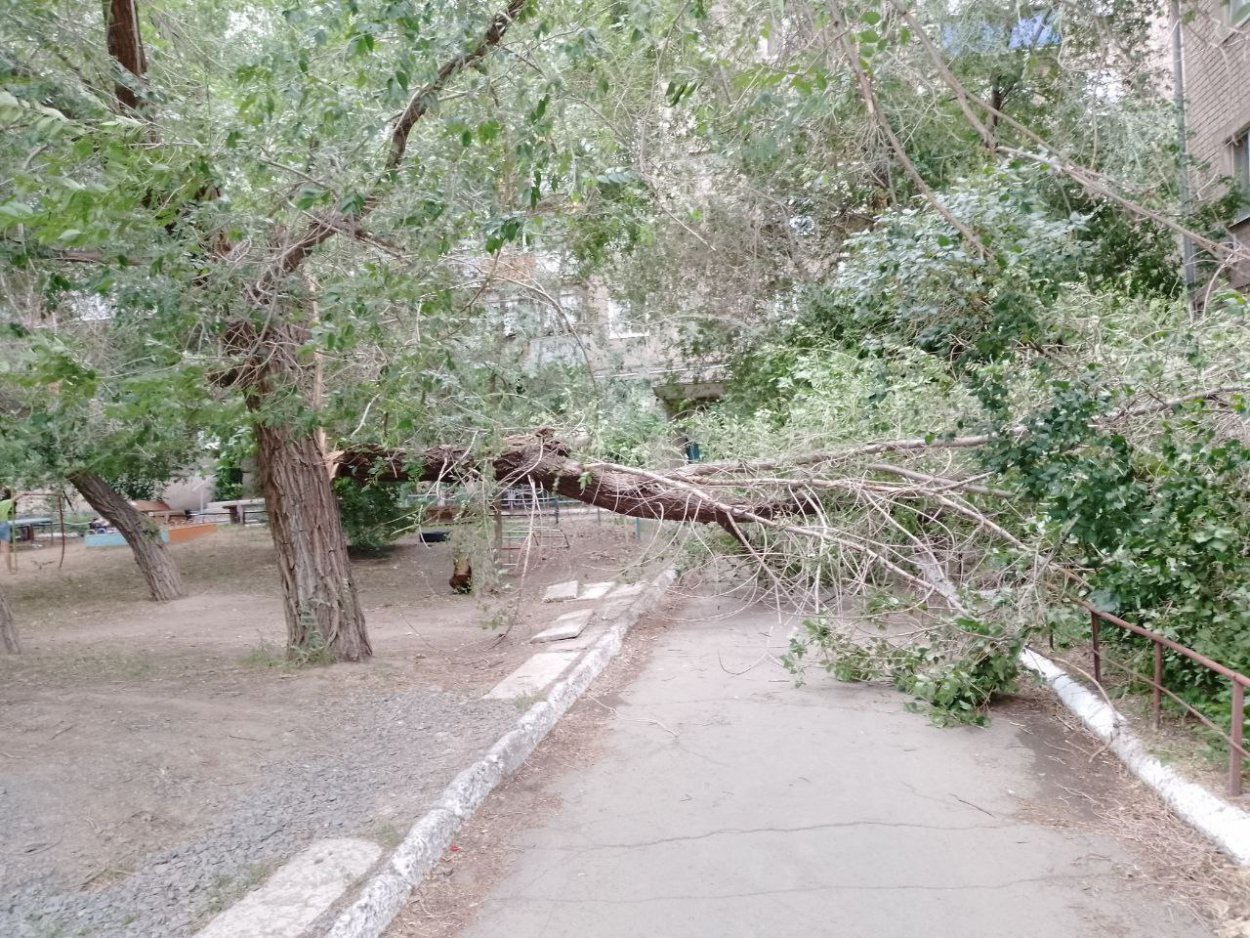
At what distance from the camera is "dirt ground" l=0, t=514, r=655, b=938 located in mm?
4145

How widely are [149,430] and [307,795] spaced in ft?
13.9

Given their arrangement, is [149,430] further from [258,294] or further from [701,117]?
[701,117]

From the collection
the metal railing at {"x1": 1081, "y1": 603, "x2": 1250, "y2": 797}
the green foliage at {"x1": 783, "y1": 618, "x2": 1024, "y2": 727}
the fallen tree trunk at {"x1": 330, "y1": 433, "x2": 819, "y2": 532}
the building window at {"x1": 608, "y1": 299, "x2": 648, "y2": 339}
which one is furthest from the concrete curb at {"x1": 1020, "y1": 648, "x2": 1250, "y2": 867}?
the building window at {"x1": 608, "y1": 299, "x2": 648, "y2": 339}

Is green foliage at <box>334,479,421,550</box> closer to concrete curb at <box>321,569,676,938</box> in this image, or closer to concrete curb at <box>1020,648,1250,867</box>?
concrete curb at <box>321,569,676,938</box>

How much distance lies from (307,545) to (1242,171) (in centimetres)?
1441

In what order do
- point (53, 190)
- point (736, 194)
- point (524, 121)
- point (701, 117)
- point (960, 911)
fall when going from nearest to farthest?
point (960, 911) < point (53, 190) < point (524, 121) < point (701, 117) < point (736, 194)

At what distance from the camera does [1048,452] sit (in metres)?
6.03

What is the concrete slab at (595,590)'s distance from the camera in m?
12.9

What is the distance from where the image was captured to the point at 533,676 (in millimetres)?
8117

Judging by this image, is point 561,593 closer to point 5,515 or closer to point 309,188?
point 309,188

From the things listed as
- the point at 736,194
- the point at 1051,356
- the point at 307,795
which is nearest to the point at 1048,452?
the point at 1051,356

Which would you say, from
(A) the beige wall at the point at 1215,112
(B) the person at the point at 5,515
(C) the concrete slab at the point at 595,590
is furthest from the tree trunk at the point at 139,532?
(A) the beige wall at the point at 1215,112

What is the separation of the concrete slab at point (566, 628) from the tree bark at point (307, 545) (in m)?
2.22

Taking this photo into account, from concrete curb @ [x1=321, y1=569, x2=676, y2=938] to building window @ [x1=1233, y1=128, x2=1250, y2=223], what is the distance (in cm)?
1153
